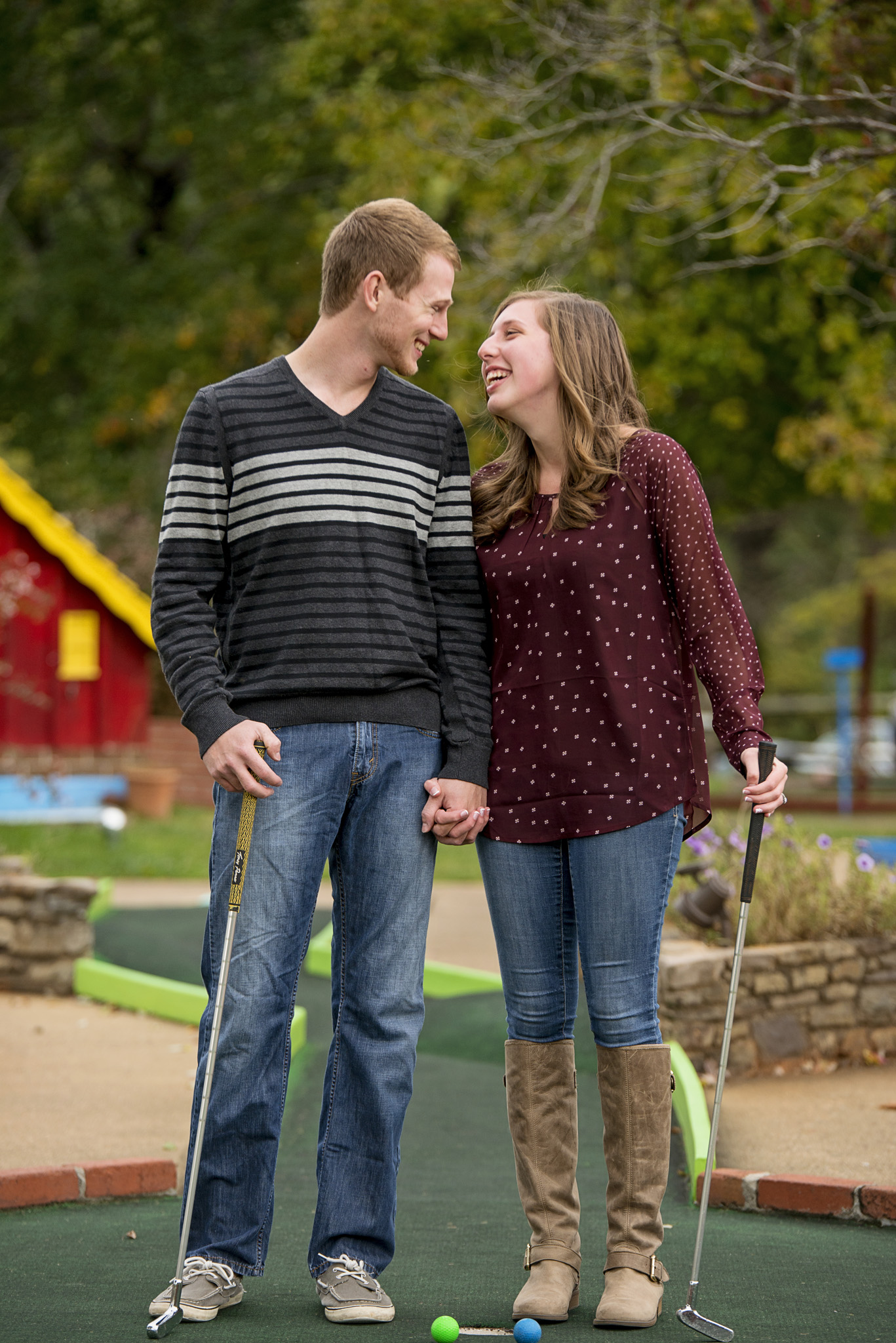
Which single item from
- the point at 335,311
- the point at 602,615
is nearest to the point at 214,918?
the point at 602,615

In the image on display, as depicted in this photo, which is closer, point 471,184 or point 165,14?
point 471,184

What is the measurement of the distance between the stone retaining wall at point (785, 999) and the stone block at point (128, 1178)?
7.26ft

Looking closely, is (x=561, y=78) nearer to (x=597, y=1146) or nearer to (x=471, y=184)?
(x=471, y=184)

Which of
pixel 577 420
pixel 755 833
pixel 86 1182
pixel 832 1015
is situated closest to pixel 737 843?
pixel 832 1015

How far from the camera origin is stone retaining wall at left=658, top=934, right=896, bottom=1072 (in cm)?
580

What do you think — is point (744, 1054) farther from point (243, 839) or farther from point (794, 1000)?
point (243, 839)

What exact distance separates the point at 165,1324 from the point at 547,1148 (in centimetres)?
80

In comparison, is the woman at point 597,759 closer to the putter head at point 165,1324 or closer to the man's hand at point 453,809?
the man's hand at point 453,809

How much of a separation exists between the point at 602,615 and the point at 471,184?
1216cm

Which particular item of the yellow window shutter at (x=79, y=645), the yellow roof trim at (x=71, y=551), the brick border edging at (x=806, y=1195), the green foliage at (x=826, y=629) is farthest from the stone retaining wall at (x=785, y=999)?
the green foliage at (x=826, y=629)

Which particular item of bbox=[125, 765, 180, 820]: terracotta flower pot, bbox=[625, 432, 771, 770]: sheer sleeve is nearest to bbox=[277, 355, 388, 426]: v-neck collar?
bbox=[625, 432, 771, 770]: sheer sleeve

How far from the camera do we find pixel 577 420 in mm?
3076

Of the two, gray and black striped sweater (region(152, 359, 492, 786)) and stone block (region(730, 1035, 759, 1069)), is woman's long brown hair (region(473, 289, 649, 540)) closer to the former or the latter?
gray and black striped sweater (region(152, 359, 492, 786))

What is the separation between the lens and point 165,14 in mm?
18875
